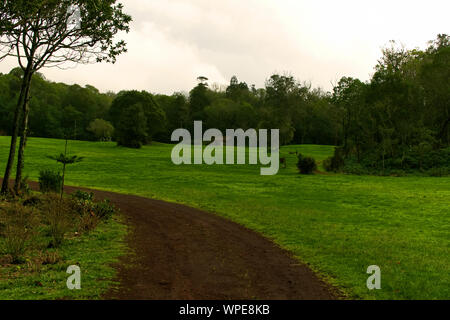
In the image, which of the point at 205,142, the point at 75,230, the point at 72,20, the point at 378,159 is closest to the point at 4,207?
the point at 75,230

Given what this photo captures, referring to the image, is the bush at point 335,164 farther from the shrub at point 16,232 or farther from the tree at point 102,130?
the tree at point 102,130

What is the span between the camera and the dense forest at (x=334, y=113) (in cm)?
5309

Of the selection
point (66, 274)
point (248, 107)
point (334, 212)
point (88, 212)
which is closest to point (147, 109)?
point (248, 107)

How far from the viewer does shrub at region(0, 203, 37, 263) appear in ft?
37.4

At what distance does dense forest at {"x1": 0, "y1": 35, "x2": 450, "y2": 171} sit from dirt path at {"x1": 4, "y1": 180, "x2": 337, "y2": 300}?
641 centimetres

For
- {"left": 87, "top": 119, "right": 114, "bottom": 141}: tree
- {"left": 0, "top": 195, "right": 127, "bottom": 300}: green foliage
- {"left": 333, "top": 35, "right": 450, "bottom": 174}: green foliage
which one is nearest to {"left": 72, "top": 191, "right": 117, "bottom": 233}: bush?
{"left": 0, "top": 195, "right": 127, "bottom": 300}: green foliage

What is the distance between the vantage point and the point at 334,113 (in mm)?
94750

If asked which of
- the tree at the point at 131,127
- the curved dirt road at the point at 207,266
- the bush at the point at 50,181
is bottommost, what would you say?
the curved dirt road at the point at 207,266

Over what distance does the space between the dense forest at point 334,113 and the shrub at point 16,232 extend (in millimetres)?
4067

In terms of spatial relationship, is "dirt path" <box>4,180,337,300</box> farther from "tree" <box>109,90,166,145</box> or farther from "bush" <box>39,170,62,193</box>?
"tree" <box>109,90,166,145</box>

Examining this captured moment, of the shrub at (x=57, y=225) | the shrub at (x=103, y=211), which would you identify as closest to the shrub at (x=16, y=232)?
the shrub at (x=57, y=225)

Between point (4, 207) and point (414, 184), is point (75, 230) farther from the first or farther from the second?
point (414, 184)

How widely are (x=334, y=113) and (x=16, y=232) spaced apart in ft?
297
